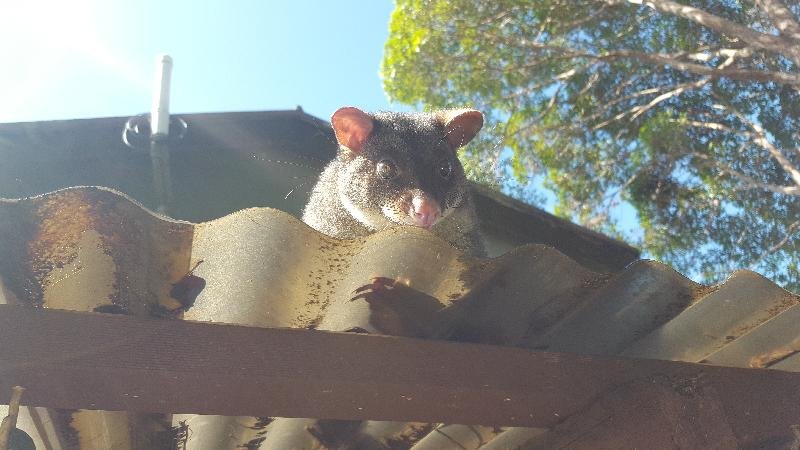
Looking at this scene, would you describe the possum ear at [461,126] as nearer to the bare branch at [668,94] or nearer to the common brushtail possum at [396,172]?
the common brushtail possum at [396,172]

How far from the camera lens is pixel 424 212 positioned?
136 inches

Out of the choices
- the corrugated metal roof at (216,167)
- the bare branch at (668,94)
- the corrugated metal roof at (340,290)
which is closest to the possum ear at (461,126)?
the corrugated metal roof at (216,167)

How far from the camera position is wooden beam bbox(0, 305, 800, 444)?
1624 millimetres

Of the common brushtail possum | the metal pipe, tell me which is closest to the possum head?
the common brushtail possum

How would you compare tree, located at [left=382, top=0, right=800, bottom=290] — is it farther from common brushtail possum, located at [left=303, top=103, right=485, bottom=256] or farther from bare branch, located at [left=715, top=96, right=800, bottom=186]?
common brushtail possum, located at [left=303, top=103, right=485, bottom=256]

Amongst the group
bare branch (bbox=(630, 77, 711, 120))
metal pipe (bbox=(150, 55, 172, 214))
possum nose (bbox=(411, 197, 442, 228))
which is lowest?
bare branch (bbox=(630, 77, 711, 120))

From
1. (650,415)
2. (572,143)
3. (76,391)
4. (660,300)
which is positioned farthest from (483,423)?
(572,143)

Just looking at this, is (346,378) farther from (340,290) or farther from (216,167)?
(216,167)

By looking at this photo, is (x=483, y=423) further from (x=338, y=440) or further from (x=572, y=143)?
(x=572, y=143)

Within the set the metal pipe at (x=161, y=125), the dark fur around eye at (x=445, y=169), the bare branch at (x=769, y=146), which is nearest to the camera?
the dark fur around eye at (x=445, y=169)

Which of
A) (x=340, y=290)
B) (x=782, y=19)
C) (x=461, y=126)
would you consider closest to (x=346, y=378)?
(x=340, y=290)

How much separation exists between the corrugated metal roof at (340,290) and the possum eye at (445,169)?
1688 millimetres

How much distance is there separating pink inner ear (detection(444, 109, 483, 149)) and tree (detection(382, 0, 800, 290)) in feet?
31.3

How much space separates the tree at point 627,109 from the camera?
14.4 meters
